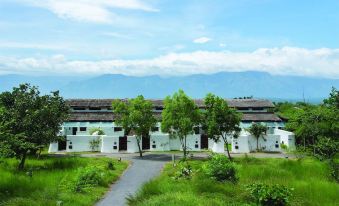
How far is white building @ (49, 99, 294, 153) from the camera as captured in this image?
52438 millimetres

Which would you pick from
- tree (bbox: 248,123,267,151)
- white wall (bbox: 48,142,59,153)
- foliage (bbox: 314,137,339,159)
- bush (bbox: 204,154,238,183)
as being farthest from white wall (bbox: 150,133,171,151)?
bush (bbox: 204,154,238,183)

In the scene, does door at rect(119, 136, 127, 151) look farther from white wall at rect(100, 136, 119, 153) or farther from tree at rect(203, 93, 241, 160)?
tree at rect(203, 93, 241, 160)

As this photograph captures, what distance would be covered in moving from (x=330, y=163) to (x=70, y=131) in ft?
129

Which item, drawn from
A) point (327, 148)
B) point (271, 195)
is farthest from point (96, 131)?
point (271, 195)

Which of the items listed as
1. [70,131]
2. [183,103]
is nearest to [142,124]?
[183,103]

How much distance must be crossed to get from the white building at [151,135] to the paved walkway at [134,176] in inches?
198

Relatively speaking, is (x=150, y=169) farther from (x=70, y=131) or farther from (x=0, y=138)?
(x=70, y=131)

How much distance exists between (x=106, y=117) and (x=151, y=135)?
855 cm

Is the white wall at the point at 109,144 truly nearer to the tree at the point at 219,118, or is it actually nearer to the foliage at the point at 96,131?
the foliage at the point at 96,131

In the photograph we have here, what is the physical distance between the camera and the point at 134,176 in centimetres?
3319

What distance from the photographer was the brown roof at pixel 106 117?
191 feet

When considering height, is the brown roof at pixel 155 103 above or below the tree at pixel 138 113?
above

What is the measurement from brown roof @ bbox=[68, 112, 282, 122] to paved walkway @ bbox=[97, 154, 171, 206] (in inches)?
472

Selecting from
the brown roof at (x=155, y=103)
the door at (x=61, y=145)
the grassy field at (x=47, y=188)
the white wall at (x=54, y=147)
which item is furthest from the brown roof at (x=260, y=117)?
the grassy field at (x=47, y=188)
